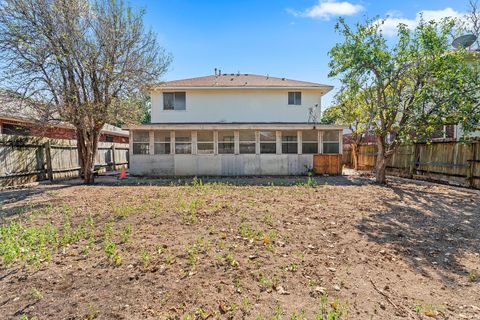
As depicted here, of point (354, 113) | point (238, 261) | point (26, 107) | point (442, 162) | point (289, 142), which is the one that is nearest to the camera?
point (238, 261)

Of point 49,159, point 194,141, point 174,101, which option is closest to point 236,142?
point 194,141

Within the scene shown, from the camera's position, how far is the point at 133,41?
11102mm

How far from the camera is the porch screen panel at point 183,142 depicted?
585 inches

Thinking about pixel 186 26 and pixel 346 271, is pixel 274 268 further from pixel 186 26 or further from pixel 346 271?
pixel 186 26

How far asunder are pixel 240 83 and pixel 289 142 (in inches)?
212

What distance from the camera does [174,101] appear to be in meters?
16.6

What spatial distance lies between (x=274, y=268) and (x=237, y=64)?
18.8 meters

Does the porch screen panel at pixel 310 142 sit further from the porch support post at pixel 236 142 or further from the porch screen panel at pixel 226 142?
the porch screen panel at pixel 226 142

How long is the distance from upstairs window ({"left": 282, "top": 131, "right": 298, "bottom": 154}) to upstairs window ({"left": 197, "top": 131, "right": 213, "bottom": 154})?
426 cm

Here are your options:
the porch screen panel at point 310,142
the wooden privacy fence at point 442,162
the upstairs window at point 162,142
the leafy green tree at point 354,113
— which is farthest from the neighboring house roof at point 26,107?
the wooden privacy fence at point 442,162

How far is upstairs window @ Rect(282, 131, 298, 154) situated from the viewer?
1504cm

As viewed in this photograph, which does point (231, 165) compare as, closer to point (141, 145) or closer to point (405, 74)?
point (141, 145)

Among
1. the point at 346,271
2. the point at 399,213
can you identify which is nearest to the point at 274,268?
the point at 346,271

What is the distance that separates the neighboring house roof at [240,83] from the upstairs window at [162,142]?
115 inches
